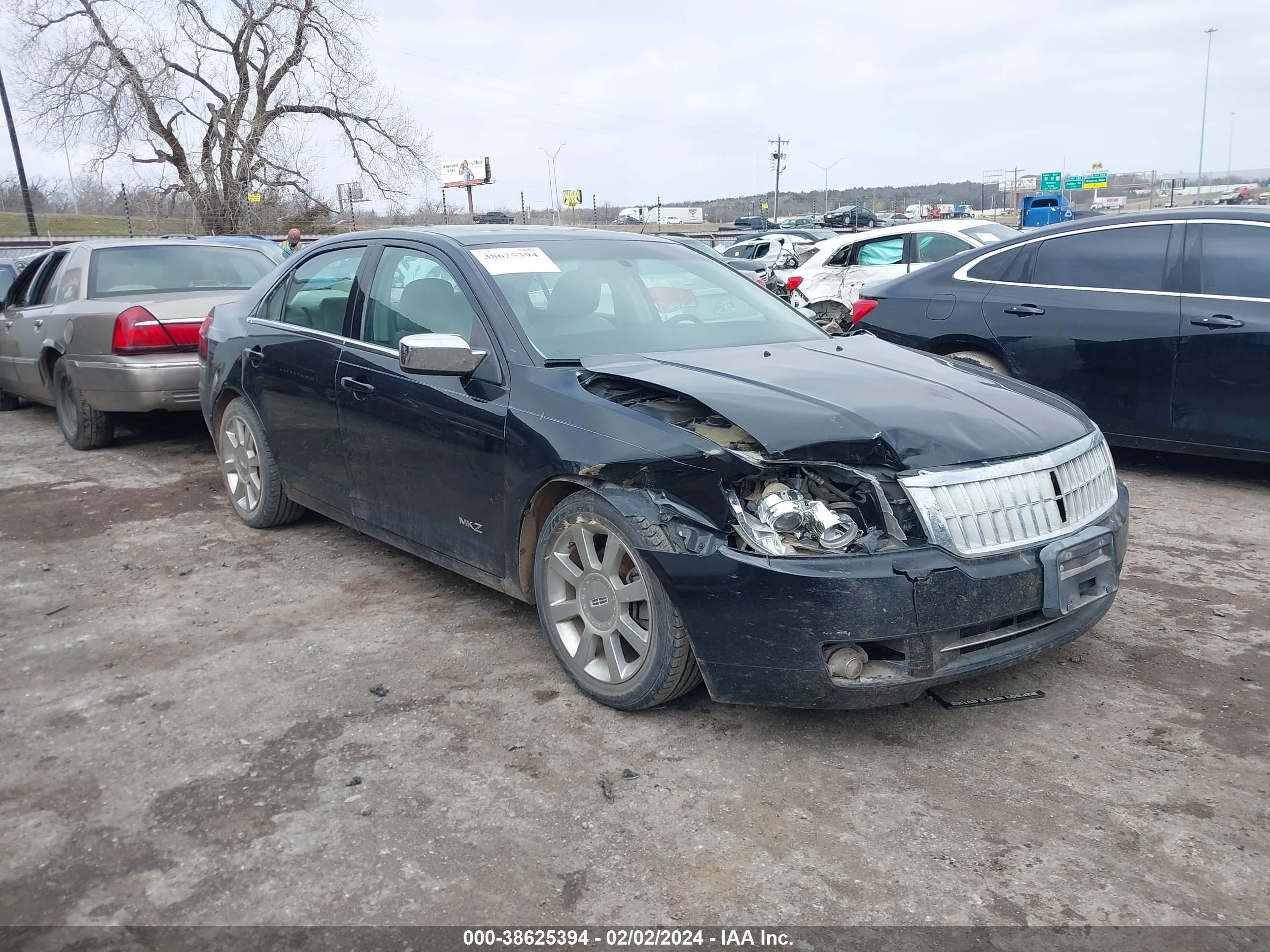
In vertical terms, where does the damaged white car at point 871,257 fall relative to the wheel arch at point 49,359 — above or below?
above

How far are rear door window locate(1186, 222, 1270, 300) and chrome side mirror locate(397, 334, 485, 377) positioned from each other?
4.44 meters

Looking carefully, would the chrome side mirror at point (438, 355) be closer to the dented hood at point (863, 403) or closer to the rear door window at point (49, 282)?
the dented hood at point (863, 403)

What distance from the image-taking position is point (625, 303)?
168 inches

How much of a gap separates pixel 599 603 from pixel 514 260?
1.55 m

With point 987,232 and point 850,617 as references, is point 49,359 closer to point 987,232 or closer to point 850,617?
point 850,617

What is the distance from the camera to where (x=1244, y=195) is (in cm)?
3181

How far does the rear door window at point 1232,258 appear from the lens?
5777 mm

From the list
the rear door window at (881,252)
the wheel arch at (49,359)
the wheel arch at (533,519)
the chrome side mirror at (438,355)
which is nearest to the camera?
the wheel arch at (533,519)

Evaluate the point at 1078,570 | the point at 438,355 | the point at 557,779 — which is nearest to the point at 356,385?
the point at 438,355

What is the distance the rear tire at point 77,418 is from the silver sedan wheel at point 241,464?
8.13 ft

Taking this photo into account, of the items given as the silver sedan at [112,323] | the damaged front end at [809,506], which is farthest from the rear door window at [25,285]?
the damaged front end at [809,506]

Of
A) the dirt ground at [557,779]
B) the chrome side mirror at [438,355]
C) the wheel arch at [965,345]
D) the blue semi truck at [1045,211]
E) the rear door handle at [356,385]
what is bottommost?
the dirt ground at [557,779]

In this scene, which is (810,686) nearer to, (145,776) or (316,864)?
(316,864)

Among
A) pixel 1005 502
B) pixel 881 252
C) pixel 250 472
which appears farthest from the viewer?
pixel 881 252
